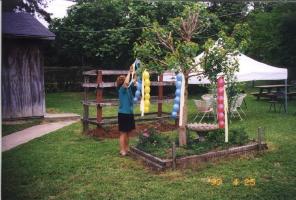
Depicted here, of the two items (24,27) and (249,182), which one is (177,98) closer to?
(249,182)

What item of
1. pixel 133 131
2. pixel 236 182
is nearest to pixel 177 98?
pixel 236 182

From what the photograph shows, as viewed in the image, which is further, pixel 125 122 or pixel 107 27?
A: pixel 107 27

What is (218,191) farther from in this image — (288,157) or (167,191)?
(288,157)

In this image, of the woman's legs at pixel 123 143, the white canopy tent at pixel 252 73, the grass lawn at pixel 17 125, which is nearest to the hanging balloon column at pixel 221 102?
the woman's legs at pixel 123 143

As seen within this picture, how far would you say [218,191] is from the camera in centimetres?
587

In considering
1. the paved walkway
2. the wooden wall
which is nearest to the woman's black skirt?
the paved walkway

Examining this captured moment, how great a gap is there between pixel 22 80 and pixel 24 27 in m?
1.69

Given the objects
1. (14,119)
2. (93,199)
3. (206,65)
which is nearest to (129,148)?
(206,65)

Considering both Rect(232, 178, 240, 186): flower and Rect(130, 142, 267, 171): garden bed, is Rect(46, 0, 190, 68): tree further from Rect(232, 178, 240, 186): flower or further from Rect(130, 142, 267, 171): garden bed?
Rect(232, 178, 240, 186): flower

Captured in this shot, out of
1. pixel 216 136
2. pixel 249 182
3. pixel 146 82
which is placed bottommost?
pixel 249 182

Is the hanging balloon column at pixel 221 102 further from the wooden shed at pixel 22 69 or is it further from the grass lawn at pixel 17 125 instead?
the wooden shed at pixel 22 69

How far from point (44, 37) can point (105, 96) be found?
9681 mm

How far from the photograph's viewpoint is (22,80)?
13094mm

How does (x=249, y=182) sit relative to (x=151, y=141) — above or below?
below
